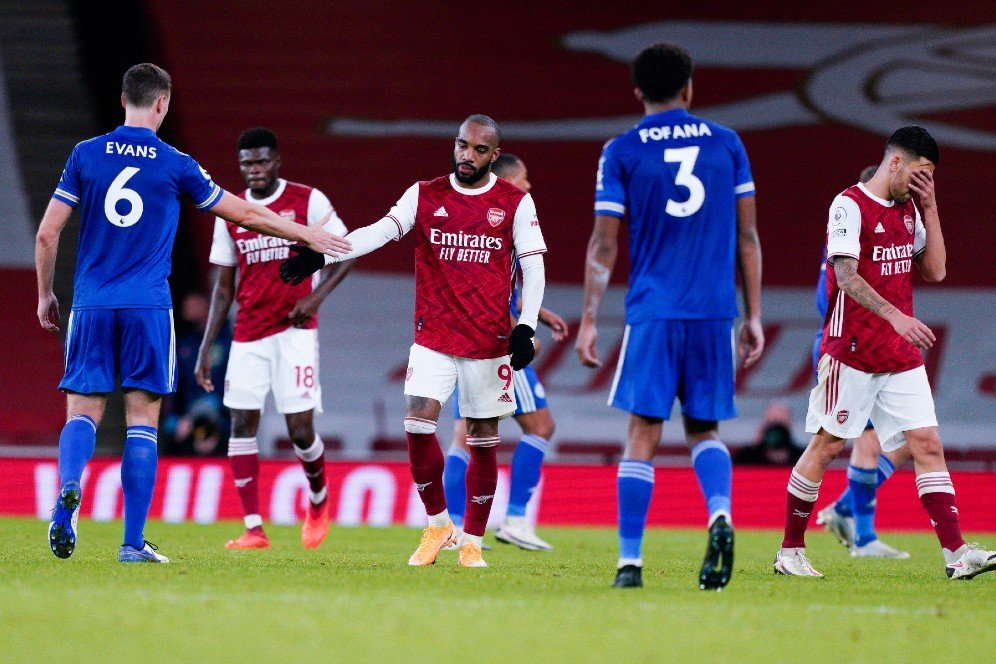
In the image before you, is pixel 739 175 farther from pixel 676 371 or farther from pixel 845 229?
pixel 845 229

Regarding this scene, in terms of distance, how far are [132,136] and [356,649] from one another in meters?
3.69

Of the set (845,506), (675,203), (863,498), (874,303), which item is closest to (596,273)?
(675,203)

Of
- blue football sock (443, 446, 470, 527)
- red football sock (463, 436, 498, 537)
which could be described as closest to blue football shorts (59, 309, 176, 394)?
red football sock (463, 436, 498, 537)

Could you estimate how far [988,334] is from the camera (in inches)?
744

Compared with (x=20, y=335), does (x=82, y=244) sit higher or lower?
higher

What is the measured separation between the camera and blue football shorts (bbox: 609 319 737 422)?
605cm

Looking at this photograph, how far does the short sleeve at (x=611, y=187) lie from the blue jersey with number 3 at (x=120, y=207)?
6.77ft

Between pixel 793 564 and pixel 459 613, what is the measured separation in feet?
9.48

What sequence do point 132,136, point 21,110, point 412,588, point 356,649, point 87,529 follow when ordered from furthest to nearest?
point 21,110 < point 87,529 < point 132,136 < point 412,588 < point 356,649

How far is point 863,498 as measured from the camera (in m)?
9.63

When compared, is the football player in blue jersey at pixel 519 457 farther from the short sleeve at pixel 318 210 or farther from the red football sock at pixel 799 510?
the red football sock at pixel 799 510

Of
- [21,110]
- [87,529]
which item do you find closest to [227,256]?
[87,529]

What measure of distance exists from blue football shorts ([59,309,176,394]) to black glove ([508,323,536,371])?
177 cm

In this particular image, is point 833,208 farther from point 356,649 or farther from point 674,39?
point 674,39
